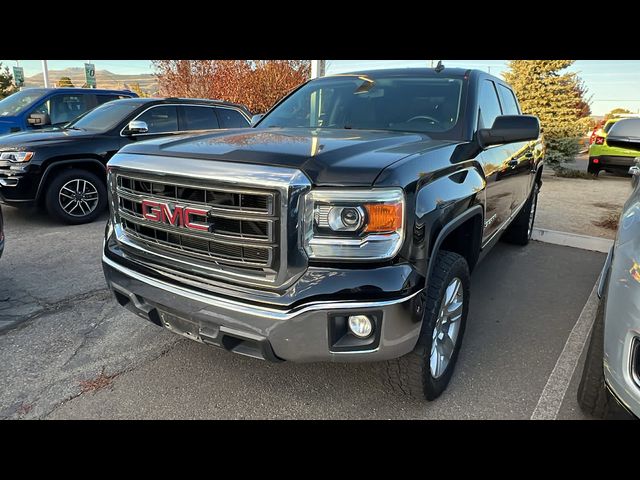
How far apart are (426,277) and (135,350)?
2078 millimetres

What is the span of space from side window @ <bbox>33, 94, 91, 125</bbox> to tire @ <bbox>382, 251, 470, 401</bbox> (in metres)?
8.94

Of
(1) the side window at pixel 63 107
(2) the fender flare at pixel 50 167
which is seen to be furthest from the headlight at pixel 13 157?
(1) the side window at pixel 63 107

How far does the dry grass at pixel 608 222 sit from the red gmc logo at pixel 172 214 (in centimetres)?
683

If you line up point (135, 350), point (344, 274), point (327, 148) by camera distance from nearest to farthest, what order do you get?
point (344, 274) → point (327, 148) → point (135, 350)

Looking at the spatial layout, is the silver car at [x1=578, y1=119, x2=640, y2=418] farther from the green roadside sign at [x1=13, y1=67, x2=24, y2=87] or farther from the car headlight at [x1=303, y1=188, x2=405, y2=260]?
the green roadside sign at [x1=13, y1=67, x2=24, y2=87]

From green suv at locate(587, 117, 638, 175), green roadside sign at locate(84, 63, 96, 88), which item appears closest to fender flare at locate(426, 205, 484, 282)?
green suv at locate(587, 117, 638, 175)

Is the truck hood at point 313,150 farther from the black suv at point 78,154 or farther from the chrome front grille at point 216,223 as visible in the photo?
the black suv at point 78,154

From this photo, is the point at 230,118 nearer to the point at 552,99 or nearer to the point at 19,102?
the point at 19,102

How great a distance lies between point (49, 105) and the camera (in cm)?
892

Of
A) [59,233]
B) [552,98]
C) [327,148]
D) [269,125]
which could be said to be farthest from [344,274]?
[552,98]

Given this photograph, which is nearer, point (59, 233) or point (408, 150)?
point (408, 150)

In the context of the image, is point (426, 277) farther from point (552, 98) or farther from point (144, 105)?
point (552, 98)

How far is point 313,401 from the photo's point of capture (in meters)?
2.56

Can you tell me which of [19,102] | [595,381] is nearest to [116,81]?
[19,102]
